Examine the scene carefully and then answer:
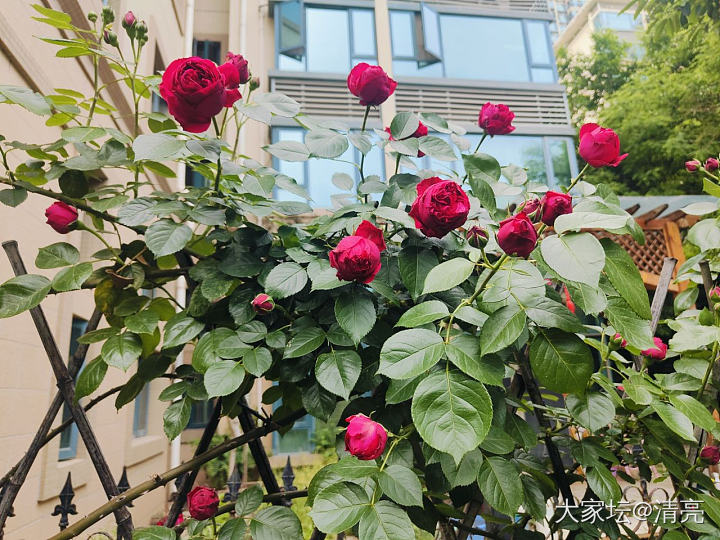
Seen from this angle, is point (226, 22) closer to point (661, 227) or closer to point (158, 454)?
point (158, 454)

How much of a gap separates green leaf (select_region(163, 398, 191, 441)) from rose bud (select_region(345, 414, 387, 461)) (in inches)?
12.3

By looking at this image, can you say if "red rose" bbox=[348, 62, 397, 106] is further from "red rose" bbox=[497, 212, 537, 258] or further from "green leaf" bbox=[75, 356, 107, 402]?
"green leaf" bbox=[75, 356, 107, 402]

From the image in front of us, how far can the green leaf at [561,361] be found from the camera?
0.61 metres

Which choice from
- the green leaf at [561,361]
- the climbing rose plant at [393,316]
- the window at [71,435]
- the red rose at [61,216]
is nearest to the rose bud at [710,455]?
the climbing rose plant at [393,316]

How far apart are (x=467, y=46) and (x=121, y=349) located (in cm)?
995

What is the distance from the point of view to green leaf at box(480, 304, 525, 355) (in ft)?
1.87

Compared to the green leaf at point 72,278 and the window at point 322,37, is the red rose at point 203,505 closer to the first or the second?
the green leaf at point 72,278

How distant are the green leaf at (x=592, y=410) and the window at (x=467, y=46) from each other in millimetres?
9189

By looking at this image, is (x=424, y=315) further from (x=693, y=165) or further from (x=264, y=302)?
(x=693, y=165)

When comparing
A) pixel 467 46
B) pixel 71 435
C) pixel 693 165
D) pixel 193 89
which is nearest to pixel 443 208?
pixel 193 89

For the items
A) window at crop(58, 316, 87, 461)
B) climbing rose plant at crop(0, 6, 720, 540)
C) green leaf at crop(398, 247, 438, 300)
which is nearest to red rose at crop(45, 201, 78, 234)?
climbing rose plant at crop(0, 6, 720, 540)

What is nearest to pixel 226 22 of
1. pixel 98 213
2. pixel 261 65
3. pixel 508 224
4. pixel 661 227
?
pixel 261 65

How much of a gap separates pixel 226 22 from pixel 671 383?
24.3 ft

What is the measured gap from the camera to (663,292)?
1.05 meters
